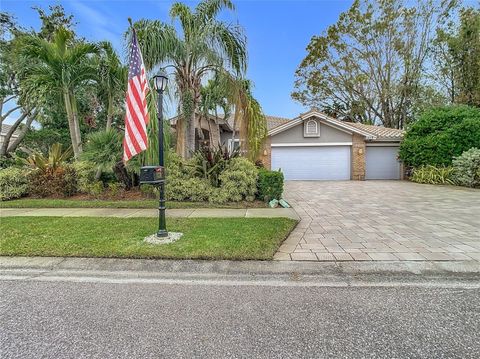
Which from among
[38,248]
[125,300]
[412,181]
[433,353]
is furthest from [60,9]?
[412,181]

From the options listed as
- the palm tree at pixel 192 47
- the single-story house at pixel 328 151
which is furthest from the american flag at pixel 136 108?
the single-story house at pixel 328 151

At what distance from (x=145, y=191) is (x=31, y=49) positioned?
237 inches

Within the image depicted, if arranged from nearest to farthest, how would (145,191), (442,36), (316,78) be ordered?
(145,191) → (442,36) → (316,78)

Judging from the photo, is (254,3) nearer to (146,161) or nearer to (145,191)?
(146,161)

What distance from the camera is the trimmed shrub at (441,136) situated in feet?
43.6

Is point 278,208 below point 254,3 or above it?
below

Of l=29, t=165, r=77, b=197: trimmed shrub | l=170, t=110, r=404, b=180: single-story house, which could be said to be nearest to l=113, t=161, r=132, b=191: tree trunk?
l=29, t=165, r=77, b=197: trimmed shrub

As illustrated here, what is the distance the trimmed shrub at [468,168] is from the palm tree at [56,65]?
16144 millimetres

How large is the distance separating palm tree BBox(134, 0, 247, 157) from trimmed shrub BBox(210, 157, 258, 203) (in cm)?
238

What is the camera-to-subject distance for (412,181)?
603 inches

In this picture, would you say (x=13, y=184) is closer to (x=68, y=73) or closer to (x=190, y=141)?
(x=68, y=73)

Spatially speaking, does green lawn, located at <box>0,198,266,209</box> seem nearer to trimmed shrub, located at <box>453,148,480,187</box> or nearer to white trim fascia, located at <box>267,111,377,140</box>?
white trim fascia, located at <box>267,111,377,140</box>

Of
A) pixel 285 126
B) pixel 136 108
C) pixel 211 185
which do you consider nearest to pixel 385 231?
pixel 211 185

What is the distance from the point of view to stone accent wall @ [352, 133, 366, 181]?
16859 millimetres
